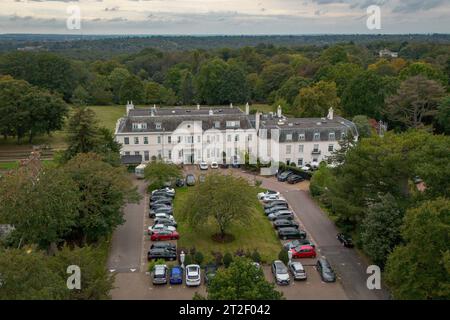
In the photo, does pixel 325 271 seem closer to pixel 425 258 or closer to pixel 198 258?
pixel 425 258

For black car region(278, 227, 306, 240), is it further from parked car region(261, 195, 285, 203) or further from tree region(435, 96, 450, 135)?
tree region(435, 96, 450, 135)

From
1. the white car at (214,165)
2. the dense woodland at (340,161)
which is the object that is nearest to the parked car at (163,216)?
the dense woodland at (340,161)

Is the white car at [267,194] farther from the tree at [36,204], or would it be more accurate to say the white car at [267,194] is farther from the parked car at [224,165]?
the tree at [36,204]

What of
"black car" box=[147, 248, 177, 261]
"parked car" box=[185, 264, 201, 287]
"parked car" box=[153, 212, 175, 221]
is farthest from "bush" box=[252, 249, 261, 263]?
"parked car" box=[153, 212, 175, 221]

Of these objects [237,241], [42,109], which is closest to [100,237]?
[237,241]

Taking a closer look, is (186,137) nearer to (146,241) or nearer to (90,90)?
(146,241)

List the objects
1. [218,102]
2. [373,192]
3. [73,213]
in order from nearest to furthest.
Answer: [73,213], [373,192], [218,102]
